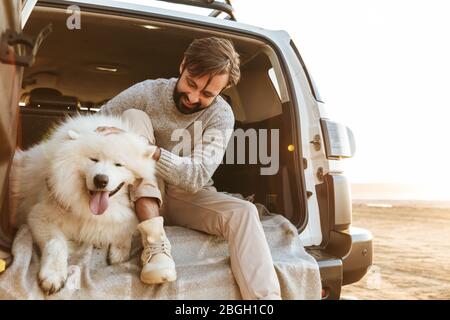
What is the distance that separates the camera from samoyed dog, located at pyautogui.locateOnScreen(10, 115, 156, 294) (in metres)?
1.92

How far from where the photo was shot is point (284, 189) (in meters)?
2.75

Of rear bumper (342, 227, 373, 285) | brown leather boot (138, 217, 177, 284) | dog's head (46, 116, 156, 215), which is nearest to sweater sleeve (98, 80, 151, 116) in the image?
dog's head (46, 116, 156, 215)

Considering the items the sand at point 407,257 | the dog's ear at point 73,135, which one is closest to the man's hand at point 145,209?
the dog's ear at point 73,135

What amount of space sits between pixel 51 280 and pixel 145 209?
518 mm

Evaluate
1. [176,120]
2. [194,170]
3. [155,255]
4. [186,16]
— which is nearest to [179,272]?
[155,255]

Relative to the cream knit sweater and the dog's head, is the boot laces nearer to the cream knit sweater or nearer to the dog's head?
the dog's head

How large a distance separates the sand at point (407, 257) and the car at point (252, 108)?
194 centimetres

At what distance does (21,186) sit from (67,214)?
1.23ft

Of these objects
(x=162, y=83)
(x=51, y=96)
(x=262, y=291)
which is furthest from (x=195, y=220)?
(x=51, y=96)

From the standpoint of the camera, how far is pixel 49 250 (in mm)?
1792

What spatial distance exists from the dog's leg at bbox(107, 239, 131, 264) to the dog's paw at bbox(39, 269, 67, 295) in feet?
0.86

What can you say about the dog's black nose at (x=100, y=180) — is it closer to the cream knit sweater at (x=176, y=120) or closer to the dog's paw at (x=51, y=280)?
the dog's paw at (x=51, y=280)

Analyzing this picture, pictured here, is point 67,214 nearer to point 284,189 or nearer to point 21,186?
point 21,186

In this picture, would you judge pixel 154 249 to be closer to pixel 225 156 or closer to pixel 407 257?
pixel 225 156
